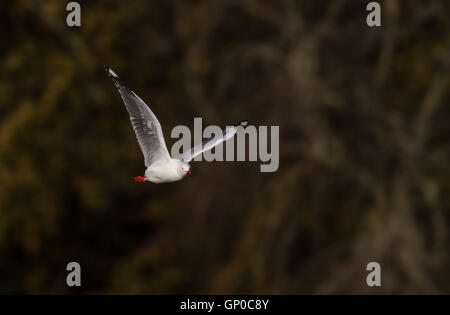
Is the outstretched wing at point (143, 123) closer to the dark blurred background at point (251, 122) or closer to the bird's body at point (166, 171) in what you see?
the bird's body at point (166, 171)

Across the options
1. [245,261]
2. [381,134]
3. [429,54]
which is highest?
[429,54]

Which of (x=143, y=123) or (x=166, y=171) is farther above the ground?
(x=143, y=123)

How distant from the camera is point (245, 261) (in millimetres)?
6621

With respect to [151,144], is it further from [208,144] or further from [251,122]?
[251,122]

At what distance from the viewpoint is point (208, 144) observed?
2.67 metres

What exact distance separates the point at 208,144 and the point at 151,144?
0.25 m

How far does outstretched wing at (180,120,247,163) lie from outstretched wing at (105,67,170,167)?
0.10 m

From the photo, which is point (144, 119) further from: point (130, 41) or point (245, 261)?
point (130, 41)

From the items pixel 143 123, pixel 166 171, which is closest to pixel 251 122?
pixel 143 123

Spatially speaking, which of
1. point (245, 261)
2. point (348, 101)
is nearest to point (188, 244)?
point (245, 261)

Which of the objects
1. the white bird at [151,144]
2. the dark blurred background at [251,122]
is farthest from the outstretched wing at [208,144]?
the dark blurred background at [251,122]

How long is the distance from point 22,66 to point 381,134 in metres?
3.24

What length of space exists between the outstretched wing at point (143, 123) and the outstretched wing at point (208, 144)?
98 millimetres

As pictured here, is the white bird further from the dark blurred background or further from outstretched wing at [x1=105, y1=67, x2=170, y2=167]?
the dark blurred background
